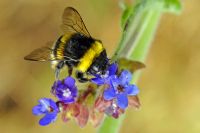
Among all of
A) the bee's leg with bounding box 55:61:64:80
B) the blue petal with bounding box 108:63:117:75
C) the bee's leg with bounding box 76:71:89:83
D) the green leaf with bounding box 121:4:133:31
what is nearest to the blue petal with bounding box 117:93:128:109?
the blue petal with bounding box 108:63:117:75

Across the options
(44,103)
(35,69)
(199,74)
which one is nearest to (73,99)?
(44,103)

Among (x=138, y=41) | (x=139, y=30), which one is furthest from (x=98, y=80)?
(x=138, y=41)

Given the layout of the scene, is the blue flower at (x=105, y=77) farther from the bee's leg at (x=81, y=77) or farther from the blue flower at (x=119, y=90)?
the bee's leg at (x=81, y=77)

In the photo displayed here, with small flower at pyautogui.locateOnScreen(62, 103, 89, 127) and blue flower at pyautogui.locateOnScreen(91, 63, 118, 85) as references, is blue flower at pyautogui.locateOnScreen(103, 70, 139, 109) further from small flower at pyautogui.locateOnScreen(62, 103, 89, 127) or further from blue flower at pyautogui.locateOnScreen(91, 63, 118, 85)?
small flower at pyautogui.locateOnScreen(62, 103, 89, 127)

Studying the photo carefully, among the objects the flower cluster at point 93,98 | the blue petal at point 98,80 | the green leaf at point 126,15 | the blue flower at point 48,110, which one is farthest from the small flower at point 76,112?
the green leaf at point 126,15

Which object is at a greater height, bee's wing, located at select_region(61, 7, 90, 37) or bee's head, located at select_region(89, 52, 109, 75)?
bee's wing, located at select_region(61, 7, 90, 37)

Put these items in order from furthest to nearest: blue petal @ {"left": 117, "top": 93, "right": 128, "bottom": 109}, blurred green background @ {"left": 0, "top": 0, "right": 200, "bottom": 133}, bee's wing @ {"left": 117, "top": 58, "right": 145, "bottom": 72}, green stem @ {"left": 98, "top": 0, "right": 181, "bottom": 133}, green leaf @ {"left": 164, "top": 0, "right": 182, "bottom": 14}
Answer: blurred green background @ {"left": 0, "top": 0, "right": 200, "bottom": 133} < green leaf @ {"left": 164, "top": 0, "right": 182, "bottom": 14} < green stem @ {"left": 98, "top": 0, "right": 181, "bottom": 133} < bee's wing @ {"left": 117, "top": 58, "right": 145, "bottom": 72} < blue petal @ {"left": 117, "top": 93, "right": 128, "bottom": 109}

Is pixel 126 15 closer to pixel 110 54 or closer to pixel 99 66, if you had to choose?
pixel 99 66
